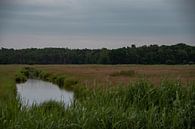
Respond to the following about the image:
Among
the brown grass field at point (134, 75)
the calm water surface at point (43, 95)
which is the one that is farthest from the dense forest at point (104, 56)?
the calm water surface at point (43, 95)

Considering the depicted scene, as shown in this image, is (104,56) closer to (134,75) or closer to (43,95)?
(134,75)

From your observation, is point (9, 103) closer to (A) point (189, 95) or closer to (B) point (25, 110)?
(B) point (25, 110)

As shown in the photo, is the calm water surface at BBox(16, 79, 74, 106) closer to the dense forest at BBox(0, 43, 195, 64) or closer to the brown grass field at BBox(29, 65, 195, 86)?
the brown grass field at BBox(29, 65, 195, 86)

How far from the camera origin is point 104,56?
264 feet

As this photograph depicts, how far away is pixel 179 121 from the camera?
788 centimetres

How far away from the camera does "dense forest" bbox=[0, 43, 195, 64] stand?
66875 millimetres

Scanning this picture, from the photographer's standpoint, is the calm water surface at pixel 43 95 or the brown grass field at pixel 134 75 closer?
the brown grass field at pixel 134 75

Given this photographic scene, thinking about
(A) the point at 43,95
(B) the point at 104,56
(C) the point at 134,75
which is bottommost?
(A) the point at 43,95

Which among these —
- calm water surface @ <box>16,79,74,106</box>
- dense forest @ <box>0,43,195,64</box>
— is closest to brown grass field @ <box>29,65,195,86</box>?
calm water surface @ <box>16,79,74,106</box>

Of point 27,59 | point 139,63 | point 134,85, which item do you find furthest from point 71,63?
point 134,85

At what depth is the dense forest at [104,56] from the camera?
219 feet

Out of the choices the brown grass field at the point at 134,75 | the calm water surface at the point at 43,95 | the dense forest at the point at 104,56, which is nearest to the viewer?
the brown grass field at the point at 134,75

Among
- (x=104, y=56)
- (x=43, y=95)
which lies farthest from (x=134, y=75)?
(x=104, y=56)

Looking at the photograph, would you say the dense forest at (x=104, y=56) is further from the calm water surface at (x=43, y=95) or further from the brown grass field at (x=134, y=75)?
the calm water surface at (x=43, y=95)
